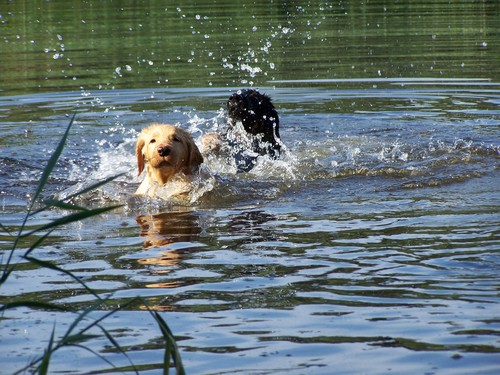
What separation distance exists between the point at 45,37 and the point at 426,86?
8.68m

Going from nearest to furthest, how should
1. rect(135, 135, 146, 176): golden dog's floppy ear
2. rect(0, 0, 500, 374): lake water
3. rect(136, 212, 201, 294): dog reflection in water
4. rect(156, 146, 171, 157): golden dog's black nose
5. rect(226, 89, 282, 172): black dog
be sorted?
1. rect(0, 0, 500, 374): lake water
2. rect(136, 212, 201, 294): dog reflection in water
3. rect(156, 146, 171, 157): golden dog's black nose
4. rect(135, 135, 146, 176): golden dog's floppy ear
5. rect(226, 89, 282, 172): black dog

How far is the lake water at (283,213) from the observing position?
4125 mm

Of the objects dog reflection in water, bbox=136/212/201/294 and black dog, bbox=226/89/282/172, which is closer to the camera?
dog reflection in water, bbox=136/212/201/294

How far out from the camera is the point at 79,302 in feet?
15.5

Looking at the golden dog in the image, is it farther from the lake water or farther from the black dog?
the black dog

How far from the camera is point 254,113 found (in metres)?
8.94

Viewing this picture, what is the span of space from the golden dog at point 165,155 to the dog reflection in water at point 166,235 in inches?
22.4

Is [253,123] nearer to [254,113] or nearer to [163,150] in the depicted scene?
[254,113]

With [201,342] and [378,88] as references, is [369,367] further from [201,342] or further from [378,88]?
[378,88]

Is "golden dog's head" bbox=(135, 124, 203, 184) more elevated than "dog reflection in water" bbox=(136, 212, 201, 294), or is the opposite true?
"golden dog's head" bbox=(135, 124, 203, 184)

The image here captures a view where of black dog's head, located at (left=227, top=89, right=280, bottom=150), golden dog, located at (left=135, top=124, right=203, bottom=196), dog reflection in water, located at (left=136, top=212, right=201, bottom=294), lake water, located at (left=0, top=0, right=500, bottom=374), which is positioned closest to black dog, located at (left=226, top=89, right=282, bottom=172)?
black dog's head, located at (left=227, top=89, right=280, bottom=150)

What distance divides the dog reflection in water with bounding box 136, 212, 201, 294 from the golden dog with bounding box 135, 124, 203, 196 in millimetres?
568

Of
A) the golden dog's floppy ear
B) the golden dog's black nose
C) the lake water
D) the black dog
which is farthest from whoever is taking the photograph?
the black dog

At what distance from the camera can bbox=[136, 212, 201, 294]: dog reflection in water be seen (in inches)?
212
